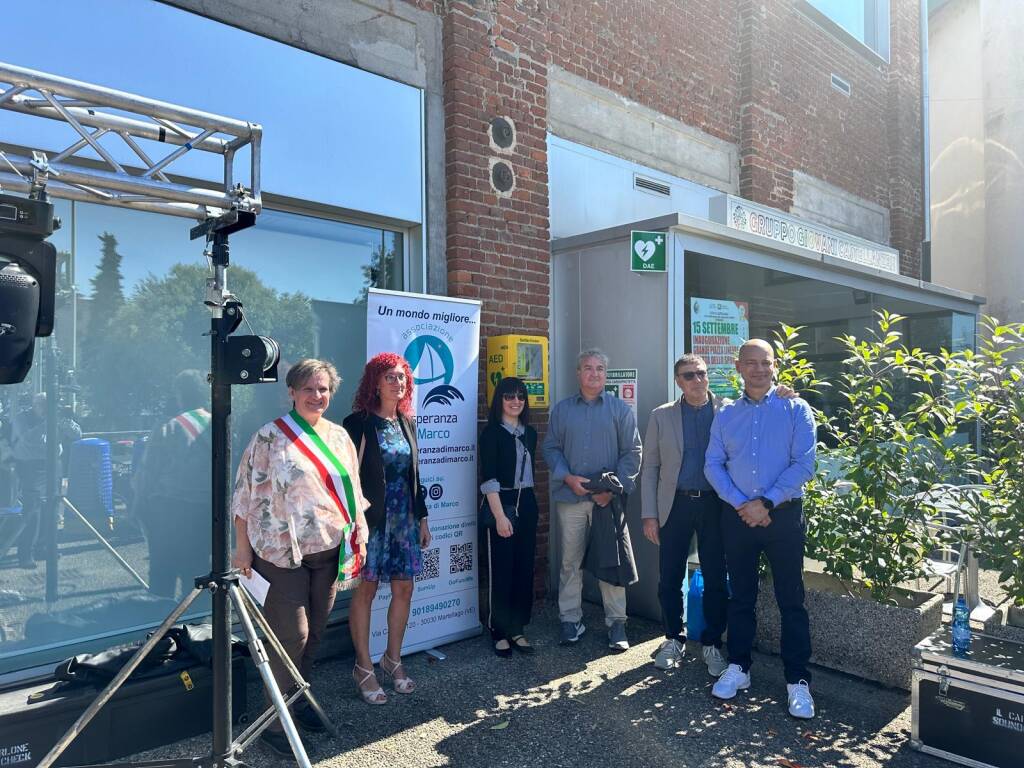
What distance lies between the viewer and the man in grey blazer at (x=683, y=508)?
432cm

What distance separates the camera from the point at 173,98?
404 cm

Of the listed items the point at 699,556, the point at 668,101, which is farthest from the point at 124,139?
the point at 668,101

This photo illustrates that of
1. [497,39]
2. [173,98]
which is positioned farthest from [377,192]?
[497,39]

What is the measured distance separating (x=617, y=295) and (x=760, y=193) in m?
3.91

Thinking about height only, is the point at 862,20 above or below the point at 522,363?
above

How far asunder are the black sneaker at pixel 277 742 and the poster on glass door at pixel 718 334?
370 cm

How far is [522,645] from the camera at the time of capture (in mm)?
4711

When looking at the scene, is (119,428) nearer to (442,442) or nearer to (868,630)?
(442,442)

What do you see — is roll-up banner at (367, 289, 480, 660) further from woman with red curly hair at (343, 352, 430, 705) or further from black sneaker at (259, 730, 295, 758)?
black sneaker at (259, 730, 295, 758)

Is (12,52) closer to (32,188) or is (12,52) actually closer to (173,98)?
(173,98)

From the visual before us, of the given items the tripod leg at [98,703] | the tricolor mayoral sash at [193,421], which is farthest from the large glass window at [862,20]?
the tripod leg at [98,703]

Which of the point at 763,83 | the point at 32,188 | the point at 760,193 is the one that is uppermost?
the point at 763,83

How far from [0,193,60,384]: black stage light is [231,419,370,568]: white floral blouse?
113cm

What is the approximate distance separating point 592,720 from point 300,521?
181cm
